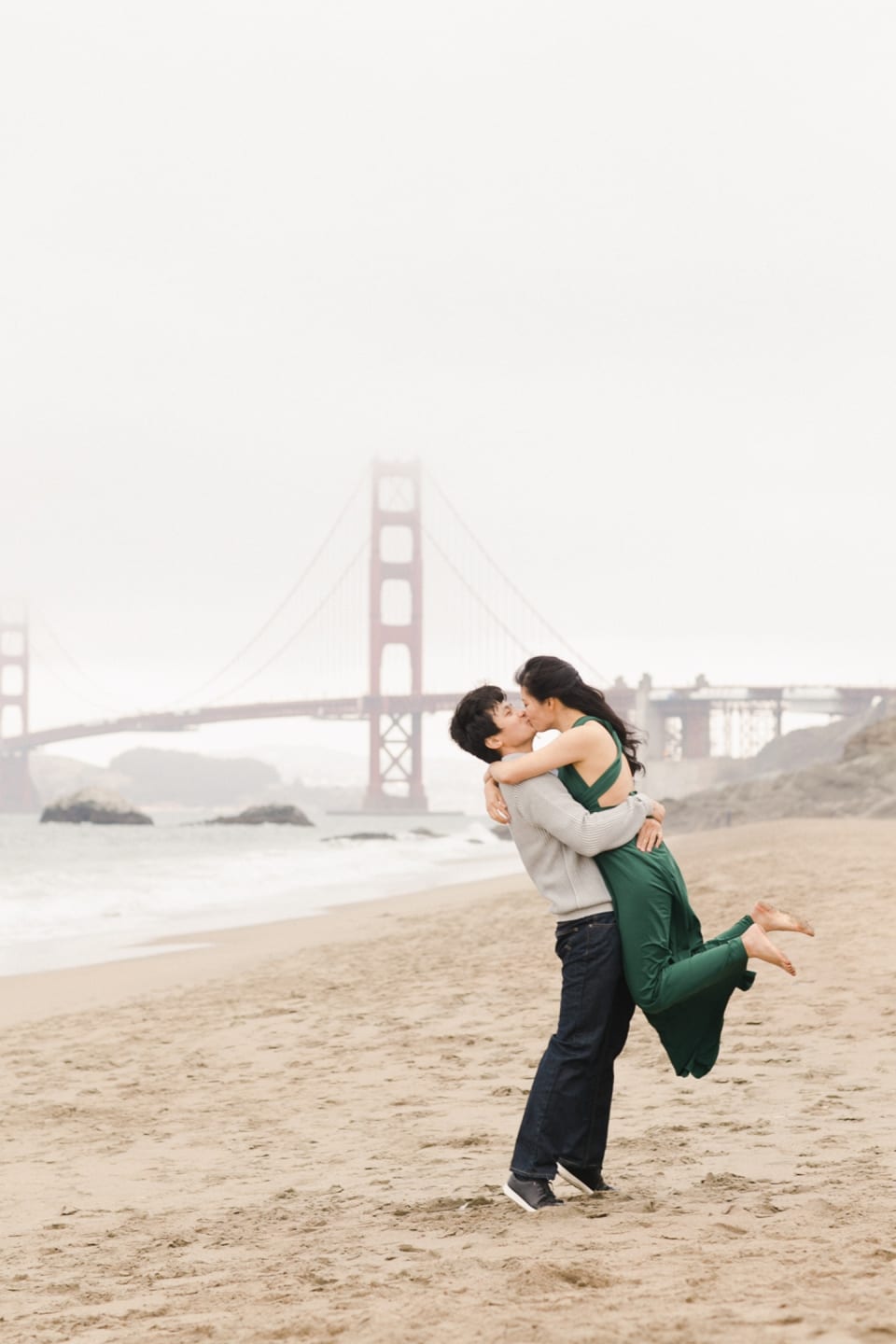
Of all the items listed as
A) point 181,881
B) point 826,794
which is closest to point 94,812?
point 826,794

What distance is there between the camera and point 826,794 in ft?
82.9

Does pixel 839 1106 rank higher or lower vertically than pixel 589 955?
lower

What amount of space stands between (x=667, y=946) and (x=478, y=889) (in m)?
12.6

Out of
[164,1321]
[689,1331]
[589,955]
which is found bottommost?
[164,1321]

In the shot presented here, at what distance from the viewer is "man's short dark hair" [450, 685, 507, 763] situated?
10.9 feet

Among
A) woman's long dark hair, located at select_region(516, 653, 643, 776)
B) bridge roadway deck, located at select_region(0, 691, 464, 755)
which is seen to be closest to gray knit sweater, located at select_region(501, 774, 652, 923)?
woman's long dark hair, located at select_region(516, 653, 643, 776)

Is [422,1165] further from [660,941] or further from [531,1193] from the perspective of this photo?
[660,941]

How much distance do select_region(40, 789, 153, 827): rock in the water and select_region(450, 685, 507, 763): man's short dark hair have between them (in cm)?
4809

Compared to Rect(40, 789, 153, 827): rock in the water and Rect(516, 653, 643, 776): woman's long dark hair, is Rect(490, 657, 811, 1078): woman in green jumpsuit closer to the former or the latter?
Rect(516, 653, 643, 776): woman's long dark hair

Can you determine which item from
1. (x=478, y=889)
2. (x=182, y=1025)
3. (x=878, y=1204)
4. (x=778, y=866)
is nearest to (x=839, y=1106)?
(x=878, y=1204)

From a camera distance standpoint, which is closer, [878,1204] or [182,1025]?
[878,1204]

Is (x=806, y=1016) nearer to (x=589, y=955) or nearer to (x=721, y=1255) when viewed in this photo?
(x=589, y=955)

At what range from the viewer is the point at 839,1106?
424cm

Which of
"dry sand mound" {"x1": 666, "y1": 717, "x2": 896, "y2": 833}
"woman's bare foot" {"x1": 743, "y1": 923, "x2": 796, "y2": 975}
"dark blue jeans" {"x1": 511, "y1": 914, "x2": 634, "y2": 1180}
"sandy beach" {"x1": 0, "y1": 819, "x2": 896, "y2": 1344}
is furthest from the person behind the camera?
"dry sand mound" {"x1": 666, "y1": 717, "x2": 896, "y2": 833}
